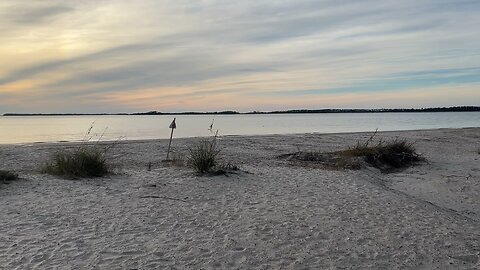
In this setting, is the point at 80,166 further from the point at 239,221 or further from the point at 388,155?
the point at 388,155

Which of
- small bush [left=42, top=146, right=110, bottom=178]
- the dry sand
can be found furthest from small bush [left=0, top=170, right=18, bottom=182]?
small bush [left=42, top=146, right=110, bottom=178]

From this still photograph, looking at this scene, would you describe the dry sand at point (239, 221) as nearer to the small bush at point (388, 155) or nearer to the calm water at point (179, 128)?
the small bush at point (388, 155)

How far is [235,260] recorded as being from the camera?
16.8ft

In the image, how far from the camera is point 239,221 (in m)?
6.66

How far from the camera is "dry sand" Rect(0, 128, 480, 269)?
17.0ft

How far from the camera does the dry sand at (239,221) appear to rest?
17.0 feet

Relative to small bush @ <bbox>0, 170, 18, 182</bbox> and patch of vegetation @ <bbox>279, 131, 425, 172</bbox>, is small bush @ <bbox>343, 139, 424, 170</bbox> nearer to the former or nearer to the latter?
patch of vegetation @ <bbox>279, 131, 425, 172</bbox>

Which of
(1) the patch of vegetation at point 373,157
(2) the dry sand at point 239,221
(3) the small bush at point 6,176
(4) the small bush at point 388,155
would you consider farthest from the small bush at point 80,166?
(4) the small bush at point 388,155

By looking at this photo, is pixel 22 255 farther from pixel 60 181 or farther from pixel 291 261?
pixel 60 181

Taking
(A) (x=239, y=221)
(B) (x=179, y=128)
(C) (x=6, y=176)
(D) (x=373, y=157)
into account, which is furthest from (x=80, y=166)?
(B) (x=179, y=128)

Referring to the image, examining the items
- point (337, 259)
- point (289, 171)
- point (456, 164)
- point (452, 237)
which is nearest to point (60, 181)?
point (289, 171)

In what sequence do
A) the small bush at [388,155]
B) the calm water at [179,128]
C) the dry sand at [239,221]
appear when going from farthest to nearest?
the calm water at [179,128]
the small bush at [388,155]
the dry sand at [239,221]

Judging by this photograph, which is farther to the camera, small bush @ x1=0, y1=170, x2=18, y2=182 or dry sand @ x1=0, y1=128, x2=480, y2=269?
small bush @ x1=0, y1=170, x2=18, y2=182

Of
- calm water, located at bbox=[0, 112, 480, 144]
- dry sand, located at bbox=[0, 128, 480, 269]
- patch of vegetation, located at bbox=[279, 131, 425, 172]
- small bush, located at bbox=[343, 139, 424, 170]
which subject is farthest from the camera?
calm water, located at bbox=[0, 112, 480, 144]
